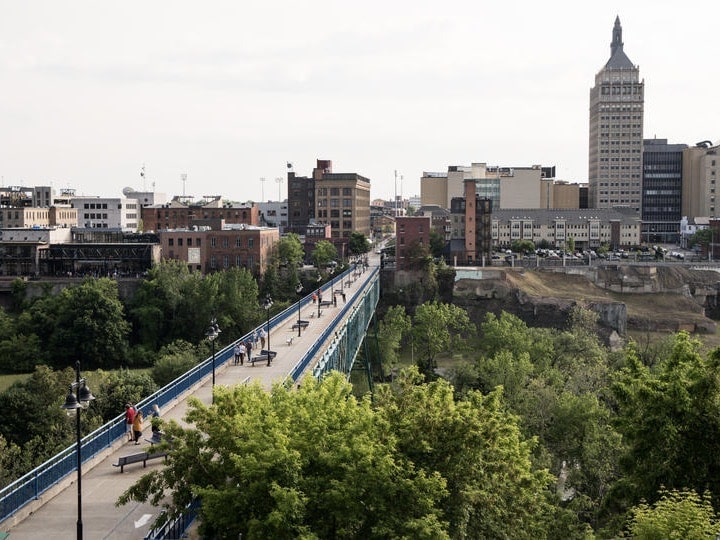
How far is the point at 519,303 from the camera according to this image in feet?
374

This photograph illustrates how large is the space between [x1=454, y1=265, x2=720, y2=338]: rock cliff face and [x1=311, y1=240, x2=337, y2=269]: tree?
28.5m

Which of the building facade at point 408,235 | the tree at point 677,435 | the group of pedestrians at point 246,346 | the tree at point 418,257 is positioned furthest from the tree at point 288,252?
the tree at point 677,435

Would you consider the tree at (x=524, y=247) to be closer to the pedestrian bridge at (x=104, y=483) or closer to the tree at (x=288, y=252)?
the tree at (x=288, y=252)

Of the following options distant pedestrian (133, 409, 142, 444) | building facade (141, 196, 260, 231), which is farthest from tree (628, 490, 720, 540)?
building facade (141, 196, 260, 231)

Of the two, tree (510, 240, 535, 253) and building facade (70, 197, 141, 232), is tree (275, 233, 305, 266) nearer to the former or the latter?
tree (510, 240, 535, 253)

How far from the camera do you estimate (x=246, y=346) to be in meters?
55.9

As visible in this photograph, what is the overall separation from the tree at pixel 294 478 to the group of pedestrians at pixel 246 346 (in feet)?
87.4

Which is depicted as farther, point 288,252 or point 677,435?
point 288,252

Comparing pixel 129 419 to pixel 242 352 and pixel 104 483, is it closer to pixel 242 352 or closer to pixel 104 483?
pixel 104 483

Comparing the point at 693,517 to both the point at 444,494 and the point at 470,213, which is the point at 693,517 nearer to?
the point at 444,494

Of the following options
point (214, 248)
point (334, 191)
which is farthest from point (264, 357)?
point (334, 191)

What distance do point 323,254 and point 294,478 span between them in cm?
11644

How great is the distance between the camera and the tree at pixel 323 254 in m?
140

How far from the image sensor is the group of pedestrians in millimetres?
53938
